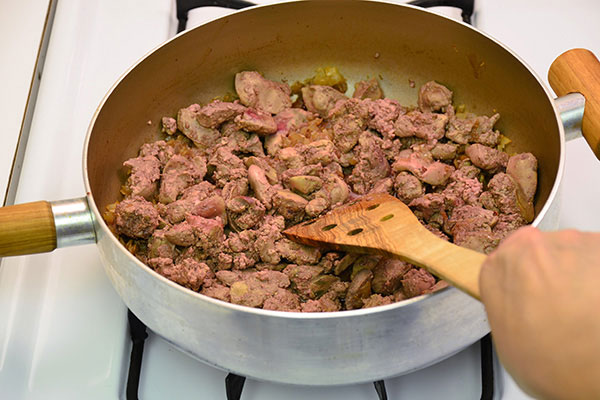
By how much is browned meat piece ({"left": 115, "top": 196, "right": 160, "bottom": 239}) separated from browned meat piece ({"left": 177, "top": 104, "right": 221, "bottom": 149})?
21 centimetres

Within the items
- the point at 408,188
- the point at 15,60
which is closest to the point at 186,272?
the point at 408,188

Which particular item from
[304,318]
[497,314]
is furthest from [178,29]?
[497,314]

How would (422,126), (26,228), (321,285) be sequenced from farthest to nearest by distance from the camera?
(422,126) → (321,285) → (26,228)

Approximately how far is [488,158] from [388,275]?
30 cm

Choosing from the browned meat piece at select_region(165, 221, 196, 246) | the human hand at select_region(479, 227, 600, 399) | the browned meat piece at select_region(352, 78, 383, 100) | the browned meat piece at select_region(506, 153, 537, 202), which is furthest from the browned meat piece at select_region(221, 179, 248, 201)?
the human hand at select_region(479, 227, 600, 399)

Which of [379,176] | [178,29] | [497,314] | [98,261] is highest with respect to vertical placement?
[497,314]

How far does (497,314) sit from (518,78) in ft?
2.15

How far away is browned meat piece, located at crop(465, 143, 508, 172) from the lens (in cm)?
107

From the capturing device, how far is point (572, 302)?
1.45 ft

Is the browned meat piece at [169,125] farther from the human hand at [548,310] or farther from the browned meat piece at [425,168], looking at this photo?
the human hand at [548,310]

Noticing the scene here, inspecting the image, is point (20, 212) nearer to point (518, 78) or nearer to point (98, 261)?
point (98, 261)

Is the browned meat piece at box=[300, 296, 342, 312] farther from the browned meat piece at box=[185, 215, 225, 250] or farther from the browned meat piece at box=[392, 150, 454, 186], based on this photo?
the browned meat piece at box=[392, 150, 454, 186]

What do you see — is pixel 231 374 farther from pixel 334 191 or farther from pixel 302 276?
pixel 334 191

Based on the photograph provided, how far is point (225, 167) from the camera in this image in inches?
42.4
